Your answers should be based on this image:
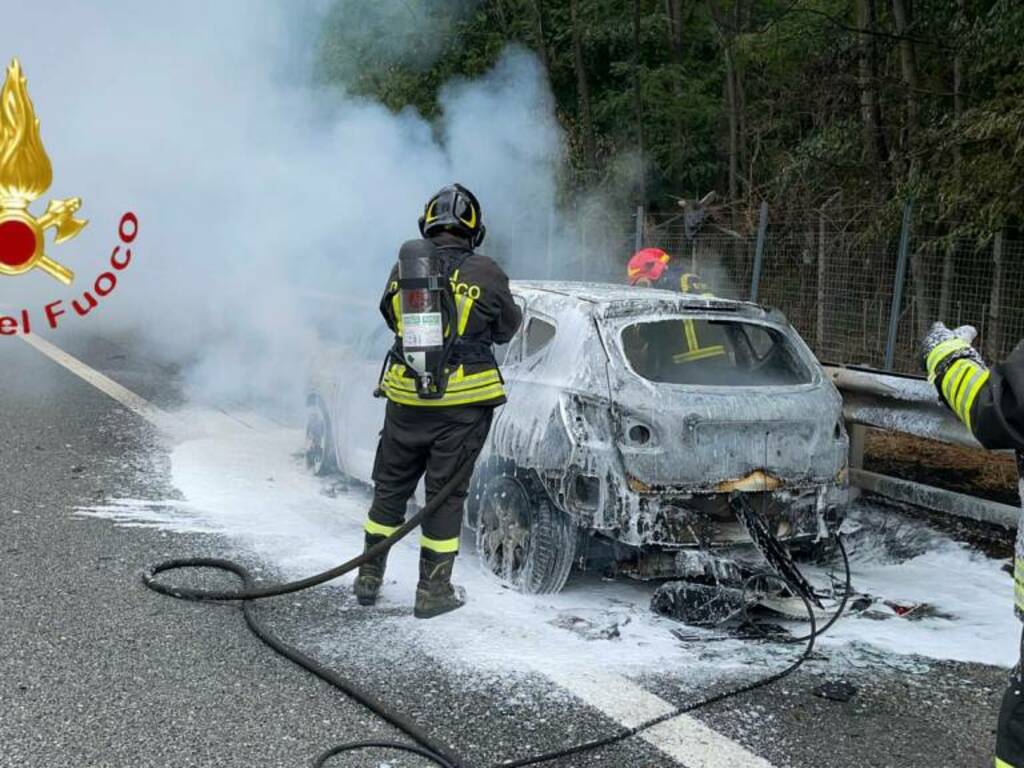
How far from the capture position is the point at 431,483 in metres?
4.71

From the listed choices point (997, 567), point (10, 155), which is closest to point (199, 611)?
point (997, 567)

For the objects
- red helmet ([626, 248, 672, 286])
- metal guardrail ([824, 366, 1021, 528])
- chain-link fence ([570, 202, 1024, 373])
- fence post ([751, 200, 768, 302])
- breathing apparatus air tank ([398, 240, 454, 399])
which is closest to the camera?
breathing apparatus air tank ([398, 240, 454, 399])

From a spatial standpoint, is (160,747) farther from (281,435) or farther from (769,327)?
(281,435)

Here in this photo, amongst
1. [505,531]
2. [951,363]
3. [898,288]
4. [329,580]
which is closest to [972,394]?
[951,363]

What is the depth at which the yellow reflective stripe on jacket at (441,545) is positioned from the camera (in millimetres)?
4641

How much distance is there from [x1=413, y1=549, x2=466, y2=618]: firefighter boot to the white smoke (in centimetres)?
367

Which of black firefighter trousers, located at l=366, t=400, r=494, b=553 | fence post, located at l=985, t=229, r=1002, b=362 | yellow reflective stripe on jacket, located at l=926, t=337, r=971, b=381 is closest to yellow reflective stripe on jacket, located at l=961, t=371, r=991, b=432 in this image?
yellow reflective stripe on jacket, located at l=926, t=337, r=971, b=381

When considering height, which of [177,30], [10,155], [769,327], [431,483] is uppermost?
[177,30]

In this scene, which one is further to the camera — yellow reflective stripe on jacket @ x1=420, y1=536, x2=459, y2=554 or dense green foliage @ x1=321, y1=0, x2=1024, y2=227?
dense green foliage @ x1=321, y1=0, x2=1024, y2=227

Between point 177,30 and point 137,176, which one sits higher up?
point 177,30

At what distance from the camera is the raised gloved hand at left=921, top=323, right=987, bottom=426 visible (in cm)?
263

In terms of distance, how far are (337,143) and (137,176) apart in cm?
361

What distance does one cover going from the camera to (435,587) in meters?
4.59

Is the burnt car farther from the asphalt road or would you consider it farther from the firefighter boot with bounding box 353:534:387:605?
the asphalt road
